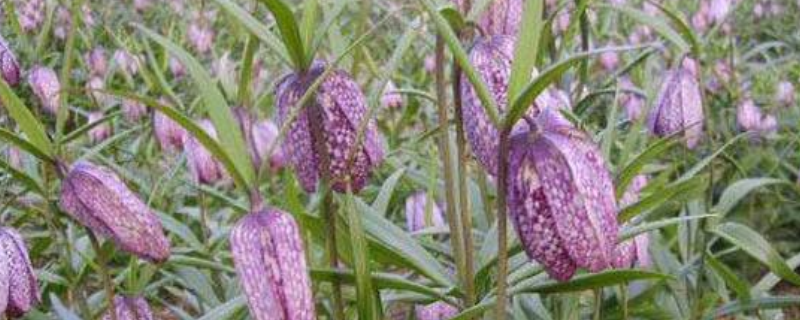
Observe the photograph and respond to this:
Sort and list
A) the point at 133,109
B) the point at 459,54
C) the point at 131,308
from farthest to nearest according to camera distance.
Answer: the point at 133,109, the point at 131,308, the point at 459,54

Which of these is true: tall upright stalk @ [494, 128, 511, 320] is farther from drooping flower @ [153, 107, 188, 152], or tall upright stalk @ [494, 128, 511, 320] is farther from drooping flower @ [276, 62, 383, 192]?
drooping flower @ [153, 107, 188, 152]

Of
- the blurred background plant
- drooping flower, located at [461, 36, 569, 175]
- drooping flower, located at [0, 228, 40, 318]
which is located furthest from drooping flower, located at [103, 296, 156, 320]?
drooping flower, located at [461, 36, 569, 175]

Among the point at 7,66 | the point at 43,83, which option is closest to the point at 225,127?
the point at 7,66

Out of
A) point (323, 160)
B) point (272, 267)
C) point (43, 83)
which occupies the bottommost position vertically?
point (272, 267)

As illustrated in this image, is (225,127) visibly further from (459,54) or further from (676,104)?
(676,104)

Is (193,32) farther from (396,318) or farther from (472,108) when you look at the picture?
(472,108)

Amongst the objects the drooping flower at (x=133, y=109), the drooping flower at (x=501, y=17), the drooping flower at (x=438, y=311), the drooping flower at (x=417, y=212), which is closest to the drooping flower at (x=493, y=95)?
the drooping flower at (x=501, y=17)
